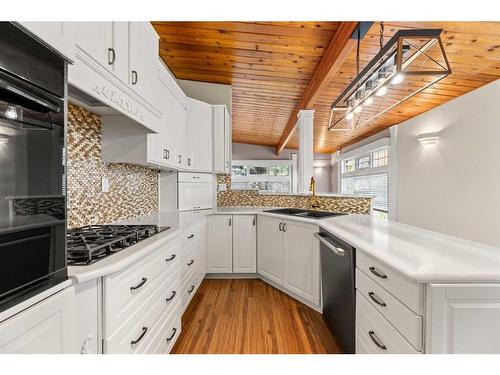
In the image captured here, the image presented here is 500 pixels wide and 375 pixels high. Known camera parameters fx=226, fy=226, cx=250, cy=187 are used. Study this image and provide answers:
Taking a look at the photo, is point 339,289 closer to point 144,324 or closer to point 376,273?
point 376,273

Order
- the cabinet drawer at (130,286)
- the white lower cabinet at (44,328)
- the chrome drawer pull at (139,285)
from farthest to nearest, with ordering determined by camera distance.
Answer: the chrome drawer pull at (139,285) → the cabinet drawer at (130,286) → the white lower cabinet at (44,328)

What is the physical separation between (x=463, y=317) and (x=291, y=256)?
1.60 m

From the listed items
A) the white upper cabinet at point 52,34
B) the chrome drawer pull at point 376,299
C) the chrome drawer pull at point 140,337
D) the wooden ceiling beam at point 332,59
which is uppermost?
the wooden ceiling beam at point 332,59

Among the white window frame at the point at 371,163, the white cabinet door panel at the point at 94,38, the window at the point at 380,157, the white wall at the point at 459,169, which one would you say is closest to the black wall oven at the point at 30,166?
the white cabinet door panel at the point at 94,38

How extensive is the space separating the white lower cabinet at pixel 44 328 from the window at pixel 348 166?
712 centimetres

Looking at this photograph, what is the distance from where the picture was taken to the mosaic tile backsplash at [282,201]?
2463 mm

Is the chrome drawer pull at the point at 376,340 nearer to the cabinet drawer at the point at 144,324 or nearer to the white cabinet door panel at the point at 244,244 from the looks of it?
the cabinet drawer at the point at 144,324

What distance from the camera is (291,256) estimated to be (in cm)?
237

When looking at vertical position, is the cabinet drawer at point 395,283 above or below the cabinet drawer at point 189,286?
above

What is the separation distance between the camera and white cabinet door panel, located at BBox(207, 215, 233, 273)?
286cm

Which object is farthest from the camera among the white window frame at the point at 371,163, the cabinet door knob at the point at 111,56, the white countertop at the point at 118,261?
the white window frame at the point at 371,163

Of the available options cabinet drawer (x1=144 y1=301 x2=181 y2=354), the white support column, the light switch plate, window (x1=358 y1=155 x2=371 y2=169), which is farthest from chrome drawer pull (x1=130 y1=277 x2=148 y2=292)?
window (x1=358 y1=155 x2=371 y2=169)

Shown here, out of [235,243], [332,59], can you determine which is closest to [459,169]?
[332,59]

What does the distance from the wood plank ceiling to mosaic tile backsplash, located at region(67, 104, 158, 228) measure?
4.94 feet
